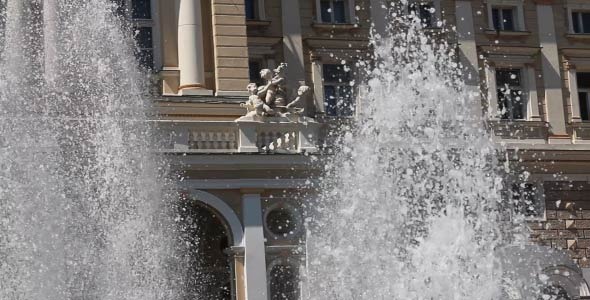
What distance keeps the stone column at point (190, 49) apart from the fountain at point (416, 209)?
343 centimetres

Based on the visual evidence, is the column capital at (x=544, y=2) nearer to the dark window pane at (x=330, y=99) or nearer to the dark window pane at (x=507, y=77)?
the dark window pane at (x=507, y=77)

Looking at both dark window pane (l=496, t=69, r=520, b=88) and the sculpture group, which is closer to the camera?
the sculpture group

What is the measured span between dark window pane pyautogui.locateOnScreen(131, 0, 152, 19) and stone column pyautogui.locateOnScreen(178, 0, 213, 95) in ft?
2.67

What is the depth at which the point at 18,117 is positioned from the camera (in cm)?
2105

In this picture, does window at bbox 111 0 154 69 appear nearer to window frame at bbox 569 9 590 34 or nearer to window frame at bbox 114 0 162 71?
window frame at bbox 114 0 162 71

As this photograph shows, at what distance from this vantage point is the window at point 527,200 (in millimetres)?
28578

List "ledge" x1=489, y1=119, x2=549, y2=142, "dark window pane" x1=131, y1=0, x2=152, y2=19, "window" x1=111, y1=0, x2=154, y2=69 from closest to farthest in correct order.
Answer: "window" x1=111, y1=0, x2=154, y2=69, "dark window pane" x1=131, y1=0, x2=152, y2=19, "ledge" x1=489, y1=119, x2=549, y2=142

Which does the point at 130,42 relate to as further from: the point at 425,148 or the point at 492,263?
the point at 492,263

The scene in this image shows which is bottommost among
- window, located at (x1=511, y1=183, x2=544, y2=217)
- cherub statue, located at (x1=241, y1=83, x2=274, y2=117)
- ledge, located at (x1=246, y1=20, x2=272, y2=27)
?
window, located at (x1=511, y1=183, x2=544, y2=217)

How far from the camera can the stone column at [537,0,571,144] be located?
30.5m

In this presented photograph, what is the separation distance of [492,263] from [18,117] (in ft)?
29.2

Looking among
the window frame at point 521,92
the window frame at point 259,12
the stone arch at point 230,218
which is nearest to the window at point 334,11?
the window frame at point 259,12

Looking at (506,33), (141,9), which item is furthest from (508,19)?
(141,9)

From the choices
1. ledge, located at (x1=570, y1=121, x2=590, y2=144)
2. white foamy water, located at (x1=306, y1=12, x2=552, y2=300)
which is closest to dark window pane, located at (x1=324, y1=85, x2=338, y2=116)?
white foamy water, located at (x1=306, y1=12, x2=552, y2=300)
